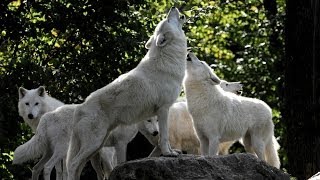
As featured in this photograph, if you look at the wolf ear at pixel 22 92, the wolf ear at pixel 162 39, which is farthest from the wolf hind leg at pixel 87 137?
the wolf ear at pixel 22 92

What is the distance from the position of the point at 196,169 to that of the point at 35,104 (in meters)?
4.69

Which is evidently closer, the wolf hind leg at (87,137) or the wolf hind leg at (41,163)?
the wolf hind leg at (87,137)

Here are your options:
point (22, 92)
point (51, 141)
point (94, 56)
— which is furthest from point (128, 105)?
point (94, 56)

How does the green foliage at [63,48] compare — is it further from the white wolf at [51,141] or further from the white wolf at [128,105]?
the white wolf at [128,105]

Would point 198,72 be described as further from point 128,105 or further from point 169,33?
point 128,105

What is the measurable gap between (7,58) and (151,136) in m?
4.85

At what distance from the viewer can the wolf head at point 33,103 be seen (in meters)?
12.7

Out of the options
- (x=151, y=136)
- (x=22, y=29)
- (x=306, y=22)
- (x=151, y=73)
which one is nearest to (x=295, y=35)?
(x=306, y=22)

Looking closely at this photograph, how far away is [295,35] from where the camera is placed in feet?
42.2

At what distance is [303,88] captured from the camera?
12.7 meters

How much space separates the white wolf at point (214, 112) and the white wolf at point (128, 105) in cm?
147

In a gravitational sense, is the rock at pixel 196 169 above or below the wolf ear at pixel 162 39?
below

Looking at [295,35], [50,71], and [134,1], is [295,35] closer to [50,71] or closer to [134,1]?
[134,1]

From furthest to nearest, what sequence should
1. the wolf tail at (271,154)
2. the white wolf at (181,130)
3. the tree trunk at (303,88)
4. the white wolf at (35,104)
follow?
the white wolf at (35,104) < the tree trunk at (303,88) < the white wolf at (181,130) < the wolf tail at (271,154)
